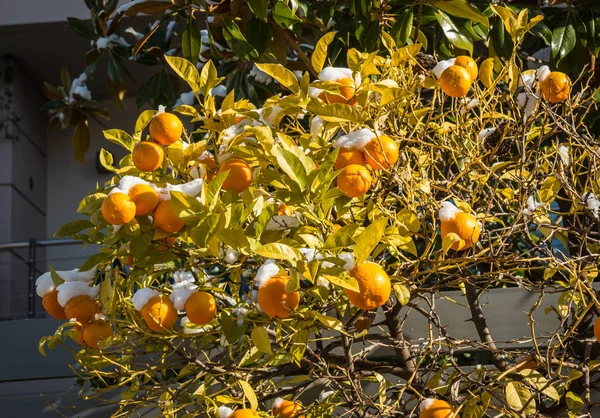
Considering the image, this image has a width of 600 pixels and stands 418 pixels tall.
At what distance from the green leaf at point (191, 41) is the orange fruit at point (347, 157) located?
1.00m

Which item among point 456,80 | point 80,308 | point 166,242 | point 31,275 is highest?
point 456,80

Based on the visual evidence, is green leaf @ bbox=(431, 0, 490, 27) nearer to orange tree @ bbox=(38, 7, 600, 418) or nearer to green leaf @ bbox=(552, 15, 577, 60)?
orange tree @ bbox=(38, 7, 600, 418)

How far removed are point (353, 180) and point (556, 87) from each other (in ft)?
1.97

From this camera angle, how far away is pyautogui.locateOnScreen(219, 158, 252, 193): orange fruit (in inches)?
57.1

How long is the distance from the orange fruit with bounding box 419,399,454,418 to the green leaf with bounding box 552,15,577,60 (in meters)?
1.36

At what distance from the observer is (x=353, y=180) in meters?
1.37

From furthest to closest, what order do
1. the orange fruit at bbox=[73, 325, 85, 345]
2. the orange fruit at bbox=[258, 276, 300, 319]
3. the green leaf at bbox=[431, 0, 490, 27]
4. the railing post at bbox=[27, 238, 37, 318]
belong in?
1. the railing post at bbox=[27, 238, 37, 318]
2. the green leaf at bbox=[431, 0, 490, 27]
3. the orange fruit at bbox=[73, 325, 85, 345]
4. the orange fruit at bbox=[258, 276, 300, 319]

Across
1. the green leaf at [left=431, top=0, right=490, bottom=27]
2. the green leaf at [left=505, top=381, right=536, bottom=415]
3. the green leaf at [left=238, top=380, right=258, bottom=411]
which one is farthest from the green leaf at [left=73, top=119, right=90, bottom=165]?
the green leaf at [left=505, top=381, right=536, bottom=415]

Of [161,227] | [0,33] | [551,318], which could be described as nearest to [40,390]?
[551,318]

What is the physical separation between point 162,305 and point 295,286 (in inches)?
17.6

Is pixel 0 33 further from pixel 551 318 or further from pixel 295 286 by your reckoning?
pixel 295 286


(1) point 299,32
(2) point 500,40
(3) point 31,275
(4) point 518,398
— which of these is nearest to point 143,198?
(4) point 518,398

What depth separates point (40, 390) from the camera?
153 inches

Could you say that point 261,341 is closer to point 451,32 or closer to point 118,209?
point 118,209
